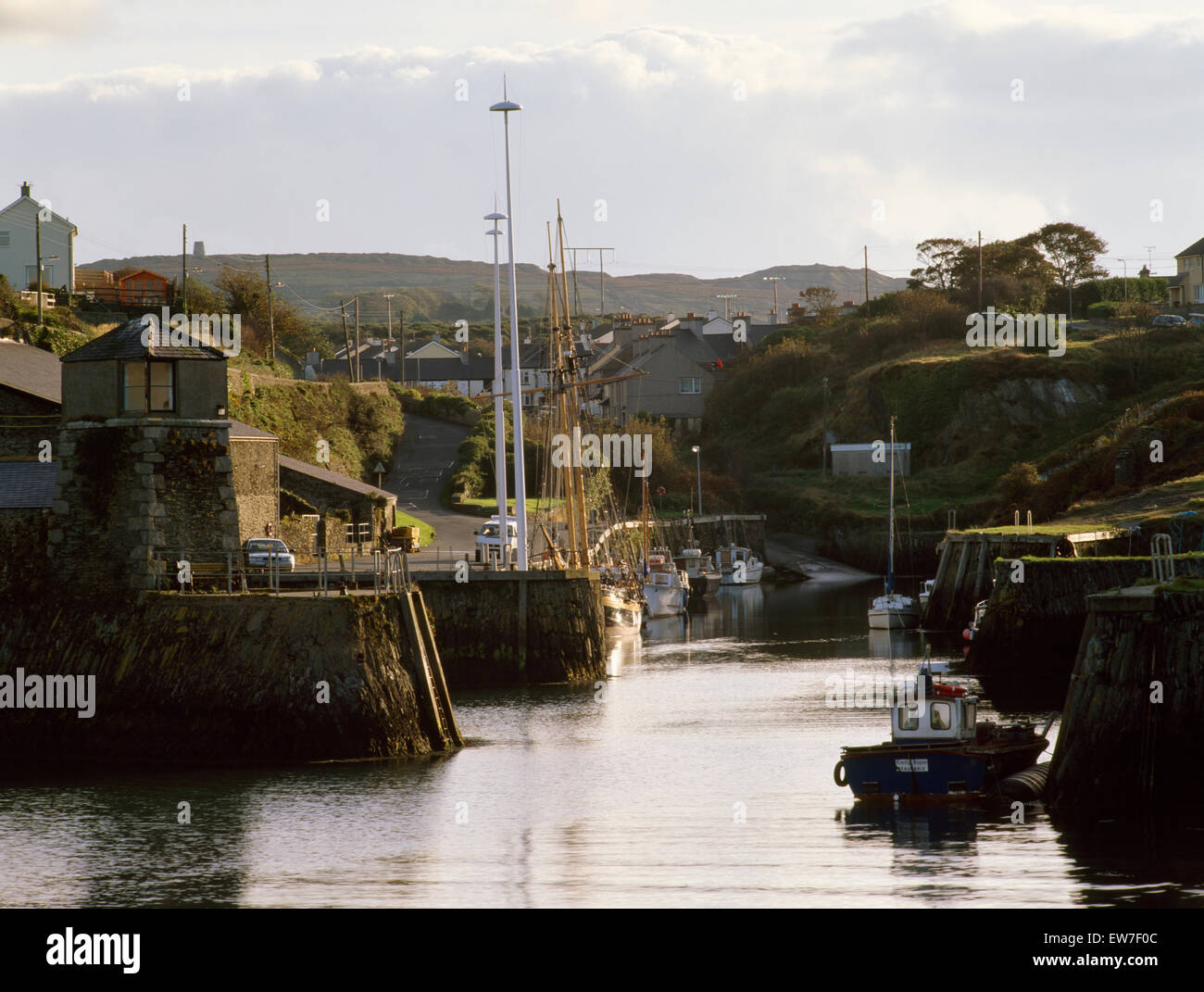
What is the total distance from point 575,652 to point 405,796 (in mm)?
18874

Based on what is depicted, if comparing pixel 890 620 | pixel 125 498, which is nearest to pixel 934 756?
pixel 125 498

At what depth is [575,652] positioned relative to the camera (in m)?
51.4

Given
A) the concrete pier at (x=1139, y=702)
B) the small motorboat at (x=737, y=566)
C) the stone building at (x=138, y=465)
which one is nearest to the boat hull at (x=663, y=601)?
the small motorboat at (x=737, y=566)

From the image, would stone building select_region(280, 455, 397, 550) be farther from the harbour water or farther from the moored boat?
the moored boat

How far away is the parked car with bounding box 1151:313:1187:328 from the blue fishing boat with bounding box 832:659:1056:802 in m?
99.4

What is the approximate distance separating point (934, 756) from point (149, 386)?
66.0ft

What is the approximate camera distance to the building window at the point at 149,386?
37781 mm

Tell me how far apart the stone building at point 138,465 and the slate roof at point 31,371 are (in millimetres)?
6893

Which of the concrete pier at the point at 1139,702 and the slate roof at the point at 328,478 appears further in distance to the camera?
the slate roof at the point at 328,478

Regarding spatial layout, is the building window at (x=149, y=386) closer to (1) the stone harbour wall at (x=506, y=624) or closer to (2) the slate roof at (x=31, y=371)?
(2) the slate roof at (x=31, y=371)

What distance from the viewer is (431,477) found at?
3602 inches

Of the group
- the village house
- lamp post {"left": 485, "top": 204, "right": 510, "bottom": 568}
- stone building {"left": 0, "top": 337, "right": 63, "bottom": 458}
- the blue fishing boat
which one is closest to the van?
lamp post {"left": 485, "top": 204, "right": 510, "bottom": 568}

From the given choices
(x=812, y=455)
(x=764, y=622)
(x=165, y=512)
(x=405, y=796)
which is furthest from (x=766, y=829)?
(x=812, y=455)
